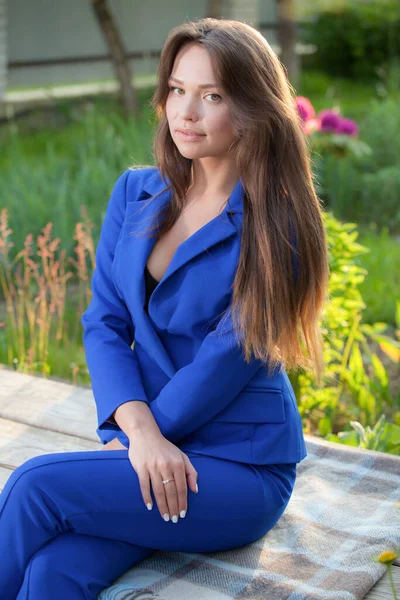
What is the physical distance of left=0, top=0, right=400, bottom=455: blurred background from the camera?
373cm

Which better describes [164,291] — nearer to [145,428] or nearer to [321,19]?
[145,428]

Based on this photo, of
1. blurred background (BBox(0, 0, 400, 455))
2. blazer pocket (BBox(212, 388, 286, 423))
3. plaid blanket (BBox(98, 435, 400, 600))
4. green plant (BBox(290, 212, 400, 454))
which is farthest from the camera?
blurred background (BBox(0, 0, 400, 455))

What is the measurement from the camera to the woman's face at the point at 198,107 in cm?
207

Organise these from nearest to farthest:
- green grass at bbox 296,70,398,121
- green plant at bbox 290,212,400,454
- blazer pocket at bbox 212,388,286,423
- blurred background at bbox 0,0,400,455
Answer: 1. blazer pocket at bbox 212,388,286,423
2. green plant at bbox 290,212,400,454
3. blurred background at bbox 0,0,400,455
4. green grass at bbox 296,70,398,121

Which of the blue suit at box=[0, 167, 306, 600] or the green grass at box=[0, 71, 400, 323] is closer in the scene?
the blue suit at box=[0, 167, 306, 600]

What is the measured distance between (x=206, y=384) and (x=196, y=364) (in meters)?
0.05

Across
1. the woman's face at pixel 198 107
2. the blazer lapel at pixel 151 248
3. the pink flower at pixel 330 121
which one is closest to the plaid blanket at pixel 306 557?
the blazer lapel at pixel 151 248

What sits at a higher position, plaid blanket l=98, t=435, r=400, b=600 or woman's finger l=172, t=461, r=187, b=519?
woman's finger l=172, t=461, r=187, b=519

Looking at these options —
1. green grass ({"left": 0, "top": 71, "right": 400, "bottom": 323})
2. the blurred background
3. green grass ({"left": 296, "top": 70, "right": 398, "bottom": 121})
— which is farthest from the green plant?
green grass ({"left": 296, "top": 70, "right": 398, "bottom": 121})

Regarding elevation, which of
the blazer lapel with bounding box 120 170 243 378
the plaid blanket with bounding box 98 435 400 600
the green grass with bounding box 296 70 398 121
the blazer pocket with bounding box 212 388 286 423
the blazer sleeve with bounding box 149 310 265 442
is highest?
the green grass with bounding box 296 70 398 121

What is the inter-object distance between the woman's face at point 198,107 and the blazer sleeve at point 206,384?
413 mm

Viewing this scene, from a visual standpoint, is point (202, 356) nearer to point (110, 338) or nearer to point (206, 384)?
point (206, 384)

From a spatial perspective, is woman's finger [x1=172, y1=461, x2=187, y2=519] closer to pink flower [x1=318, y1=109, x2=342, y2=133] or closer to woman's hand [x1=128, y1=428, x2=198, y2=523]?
woman's hand [x1=128, y1=428, x2=198, y2=523]

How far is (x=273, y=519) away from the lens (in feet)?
7.34
